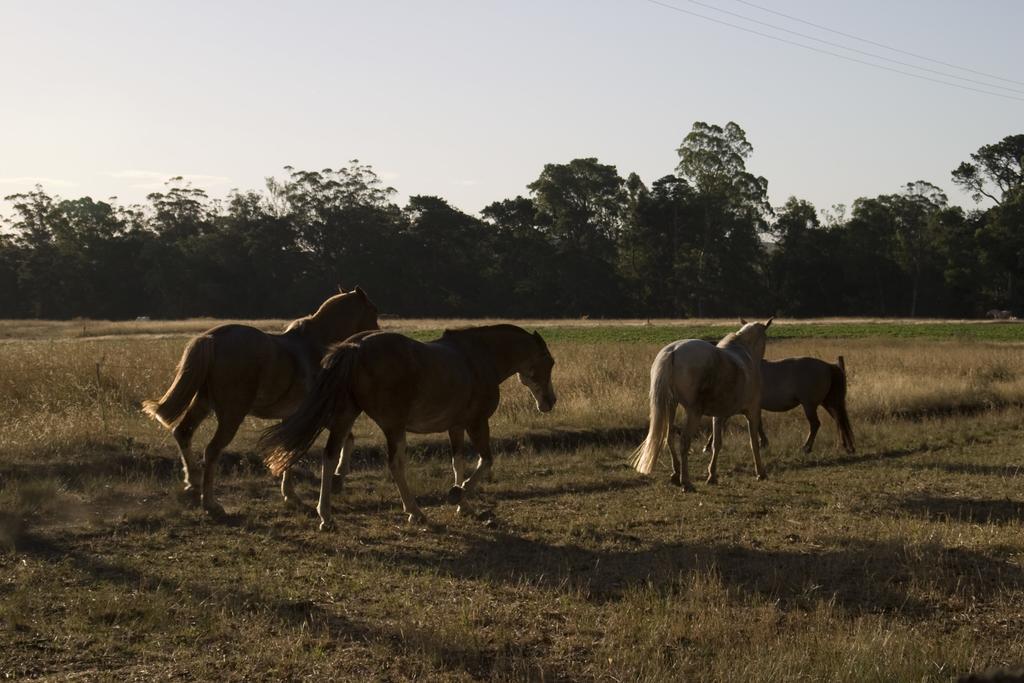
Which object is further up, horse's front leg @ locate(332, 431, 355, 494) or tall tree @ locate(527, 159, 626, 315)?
tall tree @ locate(527, 159, 626, 315)

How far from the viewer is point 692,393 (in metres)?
11.3

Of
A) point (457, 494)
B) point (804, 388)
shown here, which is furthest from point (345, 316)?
point (804, 388)

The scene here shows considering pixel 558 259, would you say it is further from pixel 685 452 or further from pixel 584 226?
pixel 685 452

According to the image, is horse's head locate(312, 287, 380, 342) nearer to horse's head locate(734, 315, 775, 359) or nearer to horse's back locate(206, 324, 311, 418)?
horse's back locate(206, 324, 311, 418)

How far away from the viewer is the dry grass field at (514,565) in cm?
559

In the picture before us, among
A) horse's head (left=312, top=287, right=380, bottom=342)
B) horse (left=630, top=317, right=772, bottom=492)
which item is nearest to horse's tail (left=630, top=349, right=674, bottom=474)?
horse (left=630, top=317, right=772, bottom=492)

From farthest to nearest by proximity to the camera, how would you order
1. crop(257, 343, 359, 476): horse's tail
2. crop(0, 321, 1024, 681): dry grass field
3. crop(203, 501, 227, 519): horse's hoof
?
1. crop(203, 501, 227, 519): horse's hoof
2. crop(257, 343, 359, 476): horse's tail
3. crop(0, 321, 1024, 681): dry grass field

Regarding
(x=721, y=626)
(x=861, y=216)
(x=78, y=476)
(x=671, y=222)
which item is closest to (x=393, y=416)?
(x=721, y=626)

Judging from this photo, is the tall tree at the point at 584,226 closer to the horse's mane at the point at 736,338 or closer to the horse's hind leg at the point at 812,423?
the horse's hind leg at the point at 812,423

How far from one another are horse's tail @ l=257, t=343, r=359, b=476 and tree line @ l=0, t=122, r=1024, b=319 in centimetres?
5570

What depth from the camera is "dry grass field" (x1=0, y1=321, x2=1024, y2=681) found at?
5.59 m

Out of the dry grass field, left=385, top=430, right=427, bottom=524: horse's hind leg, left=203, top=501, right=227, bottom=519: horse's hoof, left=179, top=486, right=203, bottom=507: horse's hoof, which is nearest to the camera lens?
the dry grass field

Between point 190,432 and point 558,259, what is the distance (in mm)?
59772

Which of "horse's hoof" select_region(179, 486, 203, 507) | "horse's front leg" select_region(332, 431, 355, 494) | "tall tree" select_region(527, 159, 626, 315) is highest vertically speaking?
"tall tree" select_region(527, 159, 626, 315)
